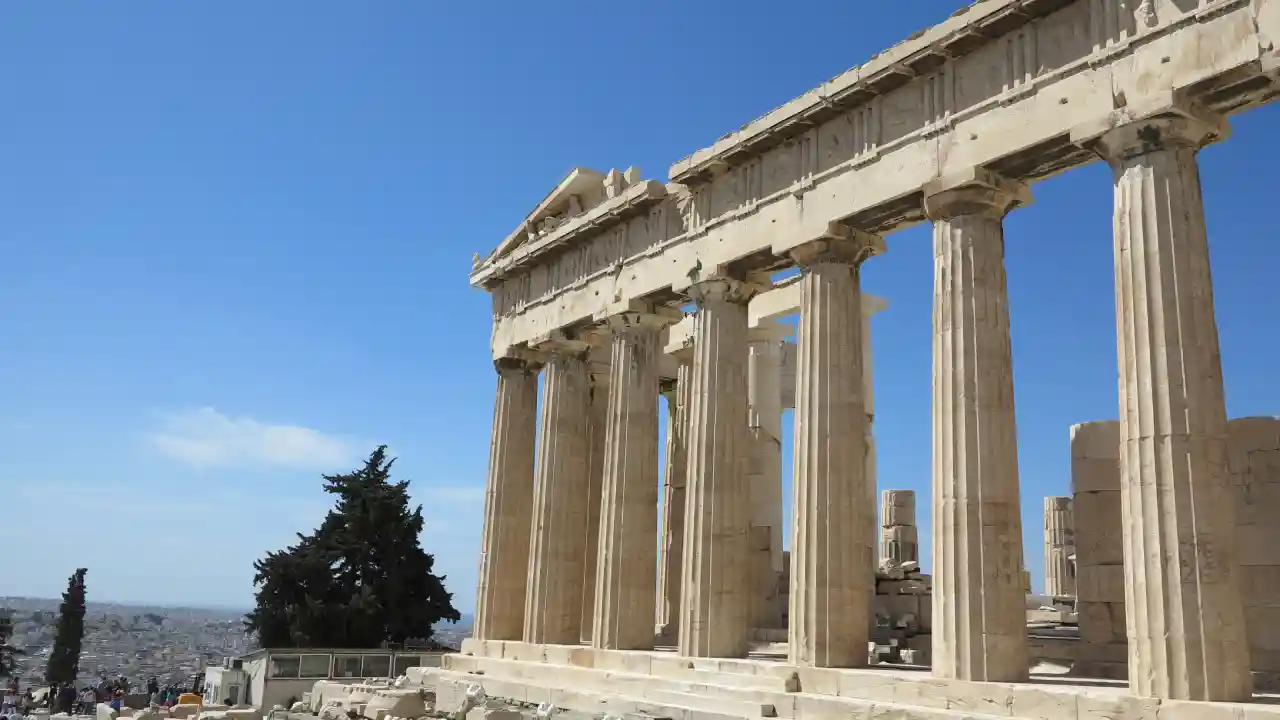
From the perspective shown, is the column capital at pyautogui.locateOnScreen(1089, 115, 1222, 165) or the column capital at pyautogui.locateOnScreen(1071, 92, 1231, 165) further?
the column capital at pyautogui.locateOnScreen(1089, 115, 1222, 165)

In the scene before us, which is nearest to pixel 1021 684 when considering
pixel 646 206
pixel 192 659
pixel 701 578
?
pixel 701 578

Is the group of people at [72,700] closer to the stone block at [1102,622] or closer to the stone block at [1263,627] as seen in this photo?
the stone block at [1102,622]

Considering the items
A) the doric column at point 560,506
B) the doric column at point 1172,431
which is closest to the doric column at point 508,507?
the doric column at point 560,506

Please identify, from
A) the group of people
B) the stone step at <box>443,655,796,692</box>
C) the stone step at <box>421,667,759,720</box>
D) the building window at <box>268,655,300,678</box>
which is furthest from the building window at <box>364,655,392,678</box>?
the stone step at <box>443,655,796,692</box>

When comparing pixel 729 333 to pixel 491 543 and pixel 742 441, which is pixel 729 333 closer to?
pixel 742 441

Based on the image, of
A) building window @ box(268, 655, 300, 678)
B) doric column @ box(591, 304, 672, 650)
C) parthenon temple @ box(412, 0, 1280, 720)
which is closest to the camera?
parthenon temple @ box(412, 0, 1280, 720)

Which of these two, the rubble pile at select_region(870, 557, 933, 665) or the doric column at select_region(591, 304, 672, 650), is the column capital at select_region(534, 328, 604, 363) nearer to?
the doric column at select_region(591, 304, 672, 650)

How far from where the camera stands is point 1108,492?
58.0 feet

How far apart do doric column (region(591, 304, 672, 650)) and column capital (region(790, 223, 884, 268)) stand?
18.9 feet

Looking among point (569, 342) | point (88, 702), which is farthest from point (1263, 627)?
Result: point (88, 702)

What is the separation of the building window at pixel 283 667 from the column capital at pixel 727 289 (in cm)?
1713

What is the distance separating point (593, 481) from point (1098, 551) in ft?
46.6

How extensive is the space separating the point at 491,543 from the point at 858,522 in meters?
12.9

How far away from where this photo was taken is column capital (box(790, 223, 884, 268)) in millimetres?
19141
